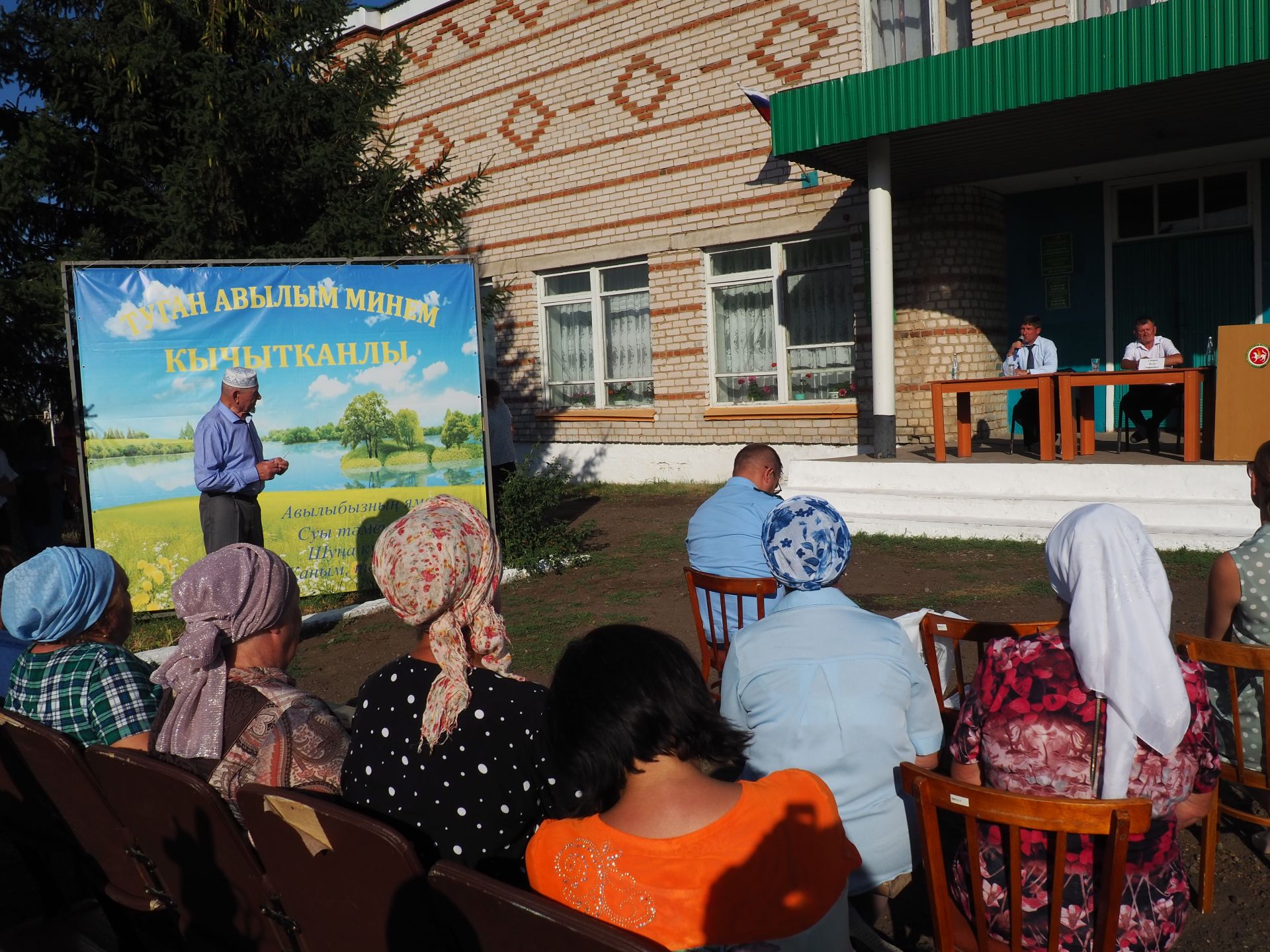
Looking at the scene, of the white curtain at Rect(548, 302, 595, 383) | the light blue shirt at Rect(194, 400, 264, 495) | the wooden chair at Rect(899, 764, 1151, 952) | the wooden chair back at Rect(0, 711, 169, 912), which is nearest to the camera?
the wooden chair at Rect(899, 764, 1151, 952)

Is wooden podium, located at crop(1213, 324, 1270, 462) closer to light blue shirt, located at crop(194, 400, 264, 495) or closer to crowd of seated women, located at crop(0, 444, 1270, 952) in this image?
A: crowd of seated women, located at crop(0, 444, 1270, 952)

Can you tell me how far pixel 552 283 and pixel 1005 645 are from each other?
48.7 feet

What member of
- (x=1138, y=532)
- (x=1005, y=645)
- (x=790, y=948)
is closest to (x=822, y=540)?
(x=1005, y=645)

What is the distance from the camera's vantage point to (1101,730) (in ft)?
7.37

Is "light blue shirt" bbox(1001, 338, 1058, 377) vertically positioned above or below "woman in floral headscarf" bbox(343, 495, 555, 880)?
above

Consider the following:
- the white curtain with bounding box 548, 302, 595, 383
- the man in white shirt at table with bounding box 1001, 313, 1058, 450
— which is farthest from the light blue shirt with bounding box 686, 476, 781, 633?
the white curtain with bounding box 548, 302, 595, 383

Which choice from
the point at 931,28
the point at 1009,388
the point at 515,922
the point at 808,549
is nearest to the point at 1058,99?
the point at 1009,388

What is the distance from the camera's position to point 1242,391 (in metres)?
8.56

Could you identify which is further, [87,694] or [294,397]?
[294,397]

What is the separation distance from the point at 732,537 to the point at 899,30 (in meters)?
10.0

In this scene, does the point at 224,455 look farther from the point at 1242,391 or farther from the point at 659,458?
the point at 659,458

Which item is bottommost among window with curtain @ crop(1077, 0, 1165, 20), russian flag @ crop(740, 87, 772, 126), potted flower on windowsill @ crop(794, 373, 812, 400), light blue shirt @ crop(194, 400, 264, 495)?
light blue shirt @ crop(194, 400, 264, 495)

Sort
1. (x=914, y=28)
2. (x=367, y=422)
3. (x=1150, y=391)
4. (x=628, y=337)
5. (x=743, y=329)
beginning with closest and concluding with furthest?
(x=367, y=422)
(x=1150, y=391)
(x=914, y=28)
(x=743, y=329)
(x=628, y=337)

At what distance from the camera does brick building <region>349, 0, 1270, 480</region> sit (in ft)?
31.3
